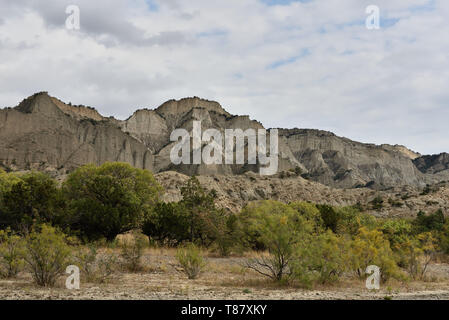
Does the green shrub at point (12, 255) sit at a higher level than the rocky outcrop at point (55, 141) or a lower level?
lower

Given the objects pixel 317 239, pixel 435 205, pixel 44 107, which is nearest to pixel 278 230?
pixel 317 239

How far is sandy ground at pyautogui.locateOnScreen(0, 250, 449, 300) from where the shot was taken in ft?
37.5

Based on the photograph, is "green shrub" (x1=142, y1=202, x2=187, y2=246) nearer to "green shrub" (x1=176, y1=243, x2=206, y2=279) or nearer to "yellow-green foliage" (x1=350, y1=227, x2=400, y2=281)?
"green shrub" (x1=176, y1=243, x2=206, y2=279)

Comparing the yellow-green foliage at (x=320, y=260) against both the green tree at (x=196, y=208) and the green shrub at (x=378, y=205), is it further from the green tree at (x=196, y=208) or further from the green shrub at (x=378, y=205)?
the green shrub at (x=378, y=205)

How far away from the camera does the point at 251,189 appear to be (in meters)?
84.6

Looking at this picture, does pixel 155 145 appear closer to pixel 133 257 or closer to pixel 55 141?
pixel 55 141

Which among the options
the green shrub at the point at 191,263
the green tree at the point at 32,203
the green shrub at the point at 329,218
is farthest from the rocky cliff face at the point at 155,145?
the green shrub at the point at 191,263

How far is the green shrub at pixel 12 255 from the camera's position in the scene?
1387 centimetres

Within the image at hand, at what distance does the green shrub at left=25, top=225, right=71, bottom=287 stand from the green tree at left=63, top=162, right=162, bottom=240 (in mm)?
14234

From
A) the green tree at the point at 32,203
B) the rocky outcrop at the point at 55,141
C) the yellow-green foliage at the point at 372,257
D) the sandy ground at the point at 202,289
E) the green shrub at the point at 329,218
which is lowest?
the sandy ground at the point at 202,289

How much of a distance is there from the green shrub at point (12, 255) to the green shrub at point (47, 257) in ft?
1.46

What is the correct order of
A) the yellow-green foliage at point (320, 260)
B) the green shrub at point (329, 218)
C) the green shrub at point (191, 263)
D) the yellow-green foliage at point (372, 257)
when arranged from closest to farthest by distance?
the yellow-green foliage at point (320, 260) < the yellow-green foliage at point (372, 257) < the green shrub at point (191, 263) < the green shrub at point (329, 218)

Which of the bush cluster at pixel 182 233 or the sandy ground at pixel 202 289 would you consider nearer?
the sandy ground at pixel 202 289

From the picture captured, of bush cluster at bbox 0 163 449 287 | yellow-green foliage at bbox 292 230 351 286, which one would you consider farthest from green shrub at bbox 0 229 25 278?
yellow-green foliage at bbox 292 230 351 286
